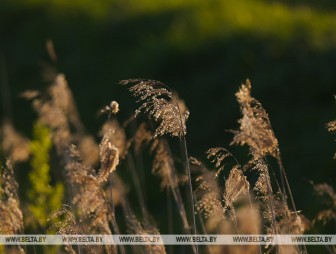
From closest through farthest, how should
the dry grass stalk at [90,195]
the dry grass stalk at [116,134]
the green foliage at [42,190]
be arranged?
the dry grass stalk at [90,195]
the dry grass stalk at [116,134]
the green foliage at [42,190]

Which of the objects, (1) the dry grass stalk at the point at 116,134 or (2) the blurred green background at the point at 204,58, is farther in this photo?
(2) the blurred green background at the point at 204,58

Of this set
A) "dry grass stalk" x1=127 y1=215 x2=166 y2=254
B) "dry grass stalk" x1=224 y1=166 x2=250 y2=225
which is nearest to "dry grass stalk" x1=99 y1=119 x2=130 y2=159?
"dry grass stalk" x1=127 y1=215 x2=166 y2=254

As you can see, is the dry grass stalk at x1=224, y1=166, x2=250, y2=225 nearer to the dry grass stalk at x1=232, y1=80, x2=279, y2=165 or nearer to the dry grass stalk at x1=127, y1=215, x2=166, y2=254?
the dry grass stalk at x1=232, y1=80, x2=279, y2=165

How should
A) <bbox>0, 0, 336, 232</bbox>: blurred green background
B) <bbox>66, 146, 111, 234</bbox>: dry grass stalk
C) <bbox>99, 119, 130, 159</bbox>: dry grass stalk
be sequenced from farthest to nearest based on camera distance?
<bbox>0, 0, 336, 232</bbox>: blurred green background
<bbox>99, 119, 130, 159</bbox>: dry grass stalk
<bbox>66, 146, 111, 234</bbox>: dry grass stalk

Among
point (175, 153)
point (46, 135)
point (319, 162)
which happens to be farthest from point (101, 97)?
point (46, 135)

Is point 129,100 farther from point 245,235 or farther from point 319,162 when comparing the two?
point 245,235

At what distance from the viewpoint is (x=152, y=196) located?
1137 cm

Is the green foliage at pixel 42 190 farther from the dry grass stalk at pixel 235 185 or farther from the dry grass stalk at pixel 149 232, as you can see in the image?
the dry grass stalk at pixel 235 185

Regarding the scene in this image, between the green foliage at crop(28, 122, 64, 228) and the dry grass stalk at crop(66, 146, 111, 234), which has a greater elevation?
the green foliage at crop(28, 122, 64, 228)

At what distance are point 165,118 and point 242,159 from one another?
7081 millimetres

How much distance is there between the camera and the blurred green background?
1168 centimetres

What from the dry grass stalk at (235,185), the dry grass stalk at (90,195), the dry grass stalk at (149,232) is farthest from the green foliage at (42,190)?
the dry grass stalk at (235,185)

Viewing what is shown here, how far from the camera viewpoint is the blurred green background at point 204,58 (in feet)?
38.3

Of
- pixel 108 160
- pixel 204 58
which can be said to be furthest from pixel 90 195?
pixel 204 58
